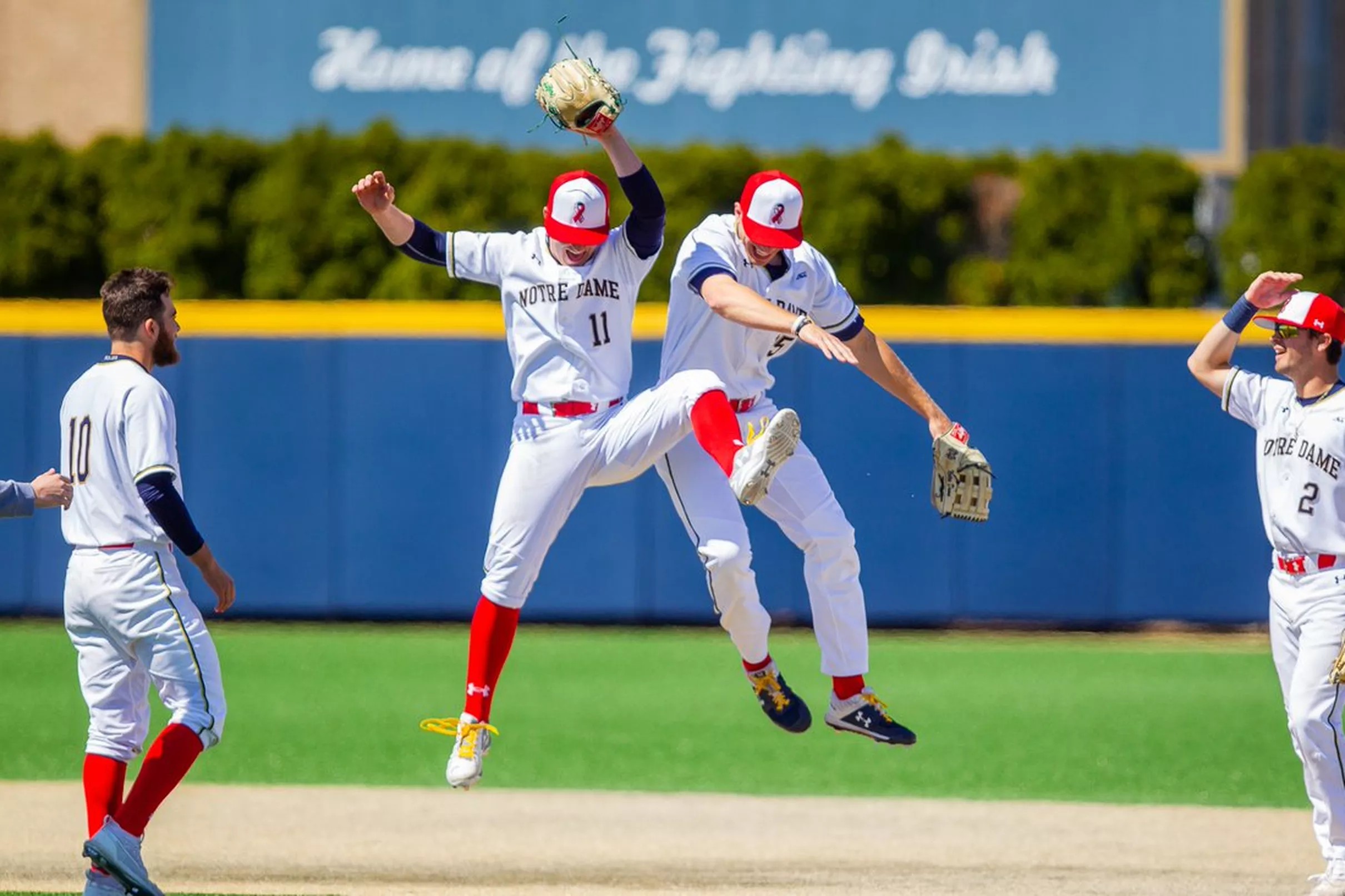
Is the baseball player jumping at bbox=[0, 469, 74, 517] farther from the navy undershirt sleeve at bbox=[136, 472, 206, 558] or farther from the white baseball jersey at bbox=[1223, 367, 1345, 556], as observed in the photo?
the white baseball jersey at bbox=[1223, 367, 1345, 556]

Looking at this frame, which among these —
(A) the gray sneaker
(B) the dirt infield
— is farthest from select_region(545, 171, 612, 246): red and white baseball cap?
(A) the gray sneaker

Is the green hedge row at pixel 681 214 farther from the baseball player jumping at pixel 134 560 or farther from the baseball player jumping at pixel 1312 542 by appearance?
the baseball player jumping at pixel 134 560

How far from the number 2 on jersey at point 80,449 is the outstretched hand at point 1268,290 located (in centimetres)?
410

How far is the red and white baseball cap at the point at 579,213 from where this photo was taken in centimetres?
660

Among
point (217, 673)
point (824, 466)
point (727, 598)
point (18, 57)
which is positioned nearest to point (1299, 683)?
point (727, 598)

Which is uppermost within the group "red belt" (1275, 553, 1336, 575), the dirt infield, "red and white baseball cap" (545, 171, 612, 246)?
"red and white baseball cap" (545, 171, 612, 246)

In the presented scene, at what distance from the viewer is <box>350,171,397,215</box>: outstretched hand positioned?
259 inches

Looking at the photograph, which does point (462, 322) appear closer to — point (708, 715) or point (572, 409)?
point (708, 715)

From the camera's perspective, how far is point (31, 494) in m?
5.88

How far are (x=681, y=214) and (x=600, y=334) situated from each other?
27.8 ft

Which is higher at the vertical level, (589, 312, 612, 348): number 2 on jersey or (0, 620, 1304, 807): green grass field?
(589, 312, 612, 348): number 2 on jersey

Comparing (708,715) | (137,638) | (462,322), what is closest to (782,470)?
(137,638)

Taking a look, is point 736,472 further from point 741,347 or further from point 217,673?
point 217,673

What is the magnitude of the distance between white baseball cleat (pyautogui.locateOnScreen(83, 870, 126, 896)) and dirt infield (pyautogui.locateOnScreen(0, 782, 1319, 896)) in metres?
0.76
